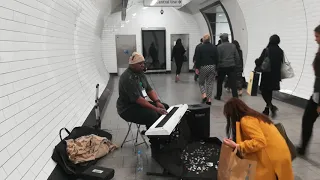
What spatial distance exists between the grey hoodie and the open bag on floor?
14.1ft

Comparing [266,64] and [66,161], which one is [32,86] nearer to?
[66,161]

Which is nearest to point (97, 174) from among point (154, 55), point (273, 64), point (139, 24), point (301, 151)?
point (301, 151)

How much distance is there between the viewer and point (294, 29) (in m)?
6.55

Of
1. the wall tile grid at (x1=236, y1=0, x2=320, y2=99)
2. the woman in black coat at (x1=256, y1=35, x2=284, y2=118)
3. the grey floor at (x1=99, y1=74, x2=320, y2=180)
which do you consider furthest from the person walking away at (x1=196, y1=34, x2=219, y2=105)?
the wall tile grid at (x1=236, y1=0, x2=320, y2=99)

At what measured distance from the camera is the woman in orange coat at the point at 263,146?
7.36 ft

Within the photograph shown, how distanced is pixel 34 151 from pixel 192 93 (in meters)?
6.19

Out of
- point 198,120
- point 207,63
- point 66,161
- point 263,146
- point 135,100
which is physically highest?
point 207,63

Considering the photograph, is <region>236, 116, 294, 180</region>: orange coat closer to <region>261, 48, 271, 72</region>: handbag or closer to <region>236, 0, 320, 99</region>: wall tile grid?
<region>261, 48, 271, 72</region>: handbag

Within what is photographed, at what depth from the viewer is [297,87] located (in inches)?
255

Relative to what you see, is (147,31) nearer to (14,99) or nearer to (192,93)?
(192,93)

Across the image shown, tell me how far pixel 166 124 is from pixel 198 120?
964 mm

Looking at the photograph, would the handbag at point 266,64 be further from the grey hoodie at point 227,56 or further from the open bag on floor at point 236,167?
the open bag on floor at point 236,167

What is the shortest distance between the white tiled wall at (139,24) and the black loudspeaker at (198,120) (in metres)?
10.5

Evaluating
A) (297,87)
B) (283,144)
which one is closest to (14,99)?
(283,144)
